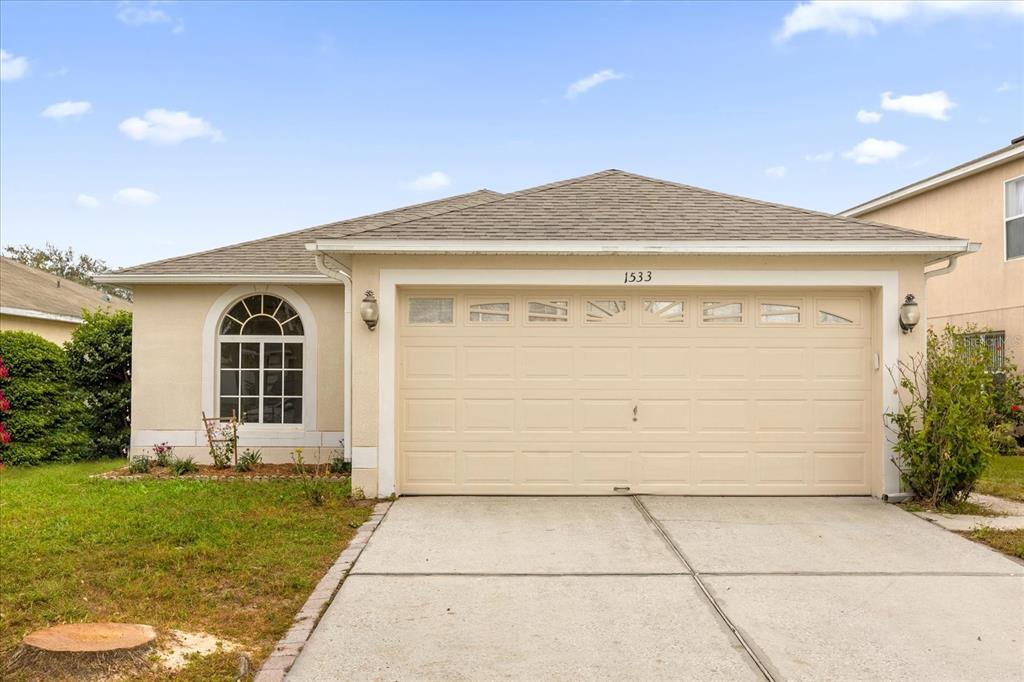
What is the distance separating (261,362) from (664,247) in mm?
6517

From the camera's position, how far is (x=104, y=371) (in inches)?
445

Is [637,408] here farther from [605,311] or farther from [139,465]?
[139,465]

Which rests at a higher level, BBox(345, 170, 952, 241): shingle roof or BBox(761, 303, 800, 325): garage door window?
BBox(345, 170, 952, 241): shingle roof

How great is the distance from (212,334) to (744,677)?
30.1 feet

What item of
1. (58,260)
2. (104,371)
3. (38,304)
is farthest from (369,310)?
(58,260)

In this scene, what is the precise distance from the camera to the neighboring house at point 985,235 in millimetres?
12055

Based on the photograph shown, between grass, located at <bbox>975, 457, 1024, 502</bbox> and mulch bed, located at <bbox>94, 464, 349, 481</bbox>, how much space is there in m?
8.14

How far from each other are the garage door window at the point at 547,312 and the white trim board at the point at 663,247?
72cm

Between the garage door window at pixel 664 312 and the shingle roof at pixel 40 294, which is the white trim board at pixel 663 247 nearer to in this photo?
the garage door window at pixel 664 312

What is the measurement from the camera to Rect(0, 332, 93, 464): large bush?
10836 millimetres

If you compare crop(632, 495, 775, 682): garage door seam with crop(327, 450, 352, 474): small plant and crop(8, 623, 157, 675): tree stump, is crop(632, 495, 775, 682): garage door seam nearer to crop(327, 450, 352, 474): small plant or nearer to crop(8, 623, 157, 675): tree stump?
crop(8, 623, 157, 675): tree stump

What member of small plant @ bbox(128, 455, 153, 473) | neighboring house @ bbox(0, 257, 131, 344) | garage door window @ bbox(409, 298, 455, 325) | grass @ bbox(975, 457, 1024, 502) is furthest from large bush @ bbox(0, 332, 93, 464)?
grass @ bbox(975, 457, 1024, 502)

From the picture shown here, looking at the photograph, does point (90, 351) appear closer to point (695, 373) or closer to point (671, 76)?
point (695, 373)

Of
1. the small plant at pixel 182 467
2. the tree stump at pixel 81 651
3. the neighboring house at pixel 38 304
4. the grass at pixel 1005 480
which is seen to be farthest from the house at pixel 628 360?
the neighboring house at pixel 38 304
